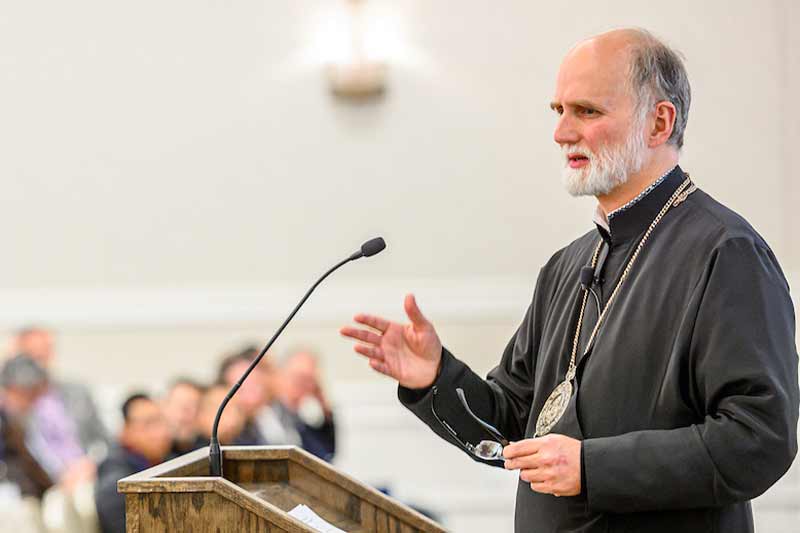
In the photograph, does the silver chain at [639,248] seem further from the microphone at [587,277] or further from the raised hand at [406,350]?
the raised hand at [406,350]

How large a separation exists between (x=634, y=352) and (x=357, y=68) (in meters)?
4.71

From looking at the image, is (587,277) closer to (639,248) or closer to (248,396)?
(639,248)

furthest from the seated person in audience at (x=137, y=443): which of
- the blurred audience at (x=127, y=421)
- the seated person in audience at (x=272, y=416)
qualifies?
the seated person in audience at (x=272, y=416)

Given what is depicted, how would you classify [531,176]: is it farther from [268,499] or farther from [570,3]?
[268,499]

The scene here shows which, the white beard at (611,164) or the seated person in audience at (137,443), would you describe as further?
the seated person in audience at (137,443)

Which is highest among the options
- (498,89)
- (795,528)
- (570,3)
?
(570,3)

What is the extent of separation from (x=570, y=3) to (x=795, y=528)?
3024 mm

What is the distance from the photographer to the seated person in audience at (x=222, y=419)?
5680 millimetres

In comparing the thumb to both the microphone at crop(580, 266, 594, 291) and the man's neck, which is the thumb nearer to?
the microphone at crop(580, 266, 594, 291)

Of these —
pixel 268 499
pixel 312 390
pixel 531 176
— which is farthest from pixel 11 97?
pixel 268 499

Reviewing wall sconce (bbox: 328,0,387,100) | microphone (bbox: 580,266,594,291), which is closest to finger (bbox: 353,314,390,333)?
microphone (bbox: 580,266,594,291)

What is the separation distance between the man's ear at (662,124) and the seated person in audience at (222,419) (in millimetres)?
3775

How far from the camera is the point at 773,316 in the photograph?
1963 millimetres

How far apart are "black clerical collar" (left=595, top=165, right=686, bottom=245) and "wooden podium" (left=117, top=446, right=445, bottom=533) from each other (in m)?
0.67
